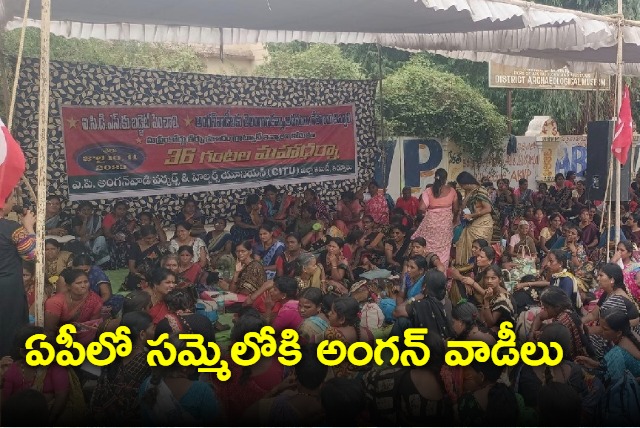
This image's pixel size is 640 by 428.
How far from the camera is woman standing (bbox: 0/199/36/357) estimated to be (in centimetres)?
458

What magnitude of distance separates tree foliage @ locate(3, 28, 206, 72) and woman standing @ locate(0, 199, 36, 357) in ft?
30.2

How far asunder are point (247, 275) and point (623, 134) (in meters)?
3.77

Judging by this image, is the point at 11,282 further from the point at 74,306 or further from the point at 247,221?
the point at 247,221

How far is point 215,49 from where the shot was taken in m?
16.5

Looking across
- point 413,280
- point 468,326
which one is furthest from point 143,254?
point 468,326

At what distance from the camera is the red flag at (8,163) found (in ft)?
11.9

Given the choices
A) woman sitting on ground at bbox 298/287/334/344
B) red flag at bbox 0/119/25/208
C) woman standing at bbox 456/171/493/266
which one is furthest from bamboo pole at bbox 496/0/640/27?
red flag at bbox 0/119/25/208

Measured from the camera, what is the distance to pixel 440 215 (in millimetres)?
7648

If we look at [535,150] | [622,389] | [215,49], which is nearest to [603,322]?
[622,389]

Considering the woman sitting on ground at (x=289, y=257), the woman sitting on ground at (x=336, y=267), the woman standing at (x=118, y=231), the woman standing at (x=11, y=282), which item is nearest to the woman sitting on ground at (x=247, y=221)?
the woman standing at (x=118, y=231)

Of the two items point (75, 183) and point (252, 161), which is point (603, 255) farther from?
point (75, 183)

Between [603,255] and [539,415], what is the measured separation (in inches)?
201

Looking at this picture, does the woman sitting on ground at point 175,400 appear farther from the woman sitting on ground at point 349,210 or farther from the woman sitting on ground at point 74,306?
the woman sitting on ground at point 349,210

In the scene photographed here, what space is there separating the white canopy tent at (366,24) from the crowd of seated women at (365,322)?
6.33ft
